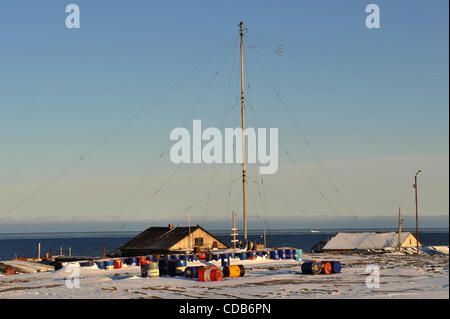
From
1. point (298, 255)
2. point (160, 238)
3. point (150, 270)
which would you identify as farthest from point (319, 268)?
point (160, 238)

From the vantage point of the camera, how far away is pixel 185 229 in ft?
293

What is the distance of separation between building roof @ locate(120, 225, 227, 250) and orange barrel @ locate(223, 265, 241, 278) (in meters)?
36.1

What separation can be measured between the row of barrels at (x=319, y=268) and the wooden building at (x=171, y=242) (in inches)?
1395

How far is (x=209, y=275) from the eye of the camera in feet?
149

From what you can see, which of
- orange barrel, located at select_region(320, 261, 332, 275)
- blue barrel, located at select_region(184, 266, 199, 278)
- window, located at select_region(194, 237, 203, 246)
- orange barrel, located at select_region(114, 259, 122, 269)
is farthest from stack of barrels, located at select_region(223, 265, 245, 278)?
window, located at select_region(194, 237, 203, 246)

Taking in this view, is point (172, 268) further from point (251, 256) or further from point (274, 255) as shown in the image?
point (274, 255)

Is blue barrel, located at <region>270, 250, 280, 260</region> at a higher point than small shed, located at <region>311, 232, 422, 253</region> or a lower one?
higher

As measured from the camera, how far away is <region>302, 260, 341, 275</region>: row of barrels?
48.6 m

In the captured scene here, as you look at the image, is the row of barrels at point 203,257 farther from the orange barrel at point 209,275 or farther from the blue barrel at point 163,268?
the orange barrel at point 209,275

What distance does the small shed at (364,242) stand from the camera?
106m

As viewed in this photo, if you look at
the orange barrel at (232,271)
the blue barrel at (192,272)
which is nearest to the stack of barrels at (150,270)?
the blue barrel at (192,272)

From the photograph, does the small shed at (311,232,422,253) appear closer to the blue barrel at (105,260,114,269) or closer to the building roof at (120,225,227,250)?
the building roof at (120,225,227,250)
